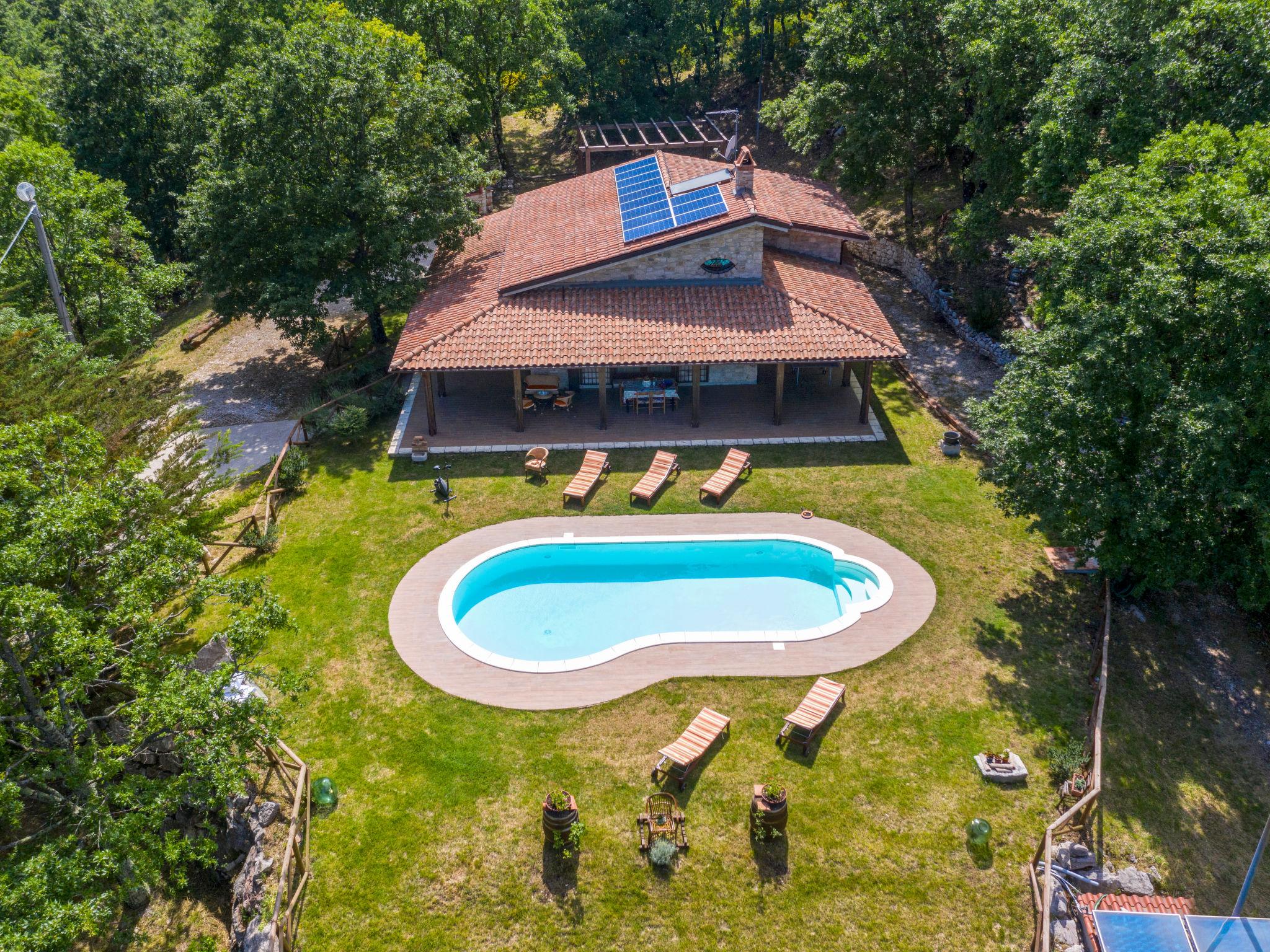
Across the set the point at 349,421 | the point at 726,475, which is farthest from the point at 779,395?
the point at 349,421

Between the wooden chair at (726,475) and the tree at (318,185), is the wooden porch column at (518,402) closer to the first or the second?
the tree at (318,185)

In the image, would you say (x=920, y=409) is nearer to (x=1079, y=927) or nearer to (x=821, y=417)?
(x=821, y=417)

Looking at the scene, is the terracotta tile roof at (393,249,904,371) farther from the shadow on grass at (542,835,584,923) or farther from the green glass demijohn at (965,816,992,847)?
the shadow on grass at (542,835,584,923)

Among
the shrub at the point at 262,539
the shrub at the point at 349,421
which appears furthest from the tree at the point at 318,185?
the shrub at the point at 262,539

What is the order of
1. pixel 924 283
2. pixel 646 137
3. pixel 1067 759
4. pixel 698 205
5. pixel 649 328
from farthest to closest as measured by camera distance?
pixel 646 137 → pixel 924 283 → pixel 698 205 → pixel 649 328 → pixel 1067 759

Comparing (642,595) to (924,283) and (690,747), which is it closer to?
(690,747)

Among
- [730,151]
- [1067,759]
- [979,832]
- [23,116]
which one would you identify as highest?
[23,116]
